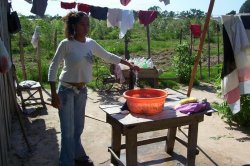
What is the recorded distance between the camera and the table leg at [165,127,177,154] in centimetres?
495

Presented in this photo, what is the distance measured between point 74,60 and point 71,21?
17.4 inches

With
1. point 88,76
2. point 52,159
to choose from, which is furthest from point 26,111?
point 88,76

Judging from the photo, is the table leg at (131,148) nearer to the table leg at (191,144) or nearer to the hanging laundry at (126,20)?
the table leg at (191,144)

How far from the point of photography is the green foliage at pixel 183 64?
10266 mm

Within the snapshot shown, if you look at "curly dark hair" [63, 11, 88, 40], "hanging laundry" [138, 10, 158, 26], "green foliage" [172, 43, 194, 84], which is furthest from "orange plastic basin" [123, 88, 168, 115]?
"green foliage" [172, 43, 194, 84]

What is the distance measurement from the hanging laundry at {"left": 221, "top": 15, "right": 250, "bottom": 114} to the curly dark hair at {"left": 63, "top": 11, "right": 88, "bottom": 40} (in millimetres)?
2015

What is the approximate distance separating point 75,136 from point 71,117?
0.46 metres

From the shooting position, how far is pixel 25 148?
5320 millimetres

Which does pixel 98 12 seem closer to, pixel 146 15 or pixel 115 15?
pixel 115 15

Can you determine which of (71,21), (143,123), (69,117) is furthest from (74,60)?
(143,123)

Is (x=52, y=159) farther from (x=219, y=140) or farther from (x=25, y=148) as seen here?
(x=219, y=140)

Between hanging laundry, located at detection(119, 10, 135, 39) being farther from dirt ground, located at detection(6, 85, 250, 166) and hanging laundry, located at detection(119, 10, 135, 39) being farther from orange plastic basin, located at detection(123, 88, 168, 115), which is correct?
orange plastic basin, located at detection(123, 88, 168, 115)

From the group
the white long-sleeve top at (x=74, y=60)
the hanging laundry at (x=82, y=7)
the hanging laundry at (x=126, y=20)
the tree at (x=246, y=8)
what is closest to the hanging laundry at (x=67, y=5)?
the hanging laundry at (x=82, y=7)

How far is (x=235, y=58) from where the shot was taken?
184 inches
